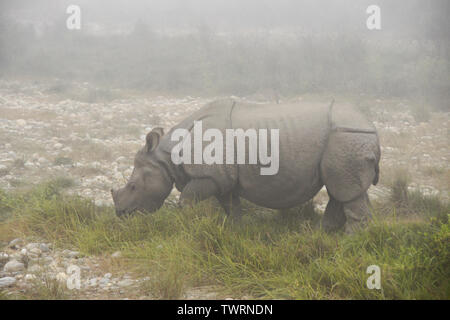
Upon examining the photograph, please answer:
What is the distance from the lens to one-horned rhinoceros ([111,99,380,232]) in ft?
14.1

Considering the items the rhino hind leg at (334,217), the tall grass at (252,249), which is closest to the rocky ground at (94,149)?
the tall grass at (252,249)

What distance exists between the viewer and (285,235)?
14.3ft

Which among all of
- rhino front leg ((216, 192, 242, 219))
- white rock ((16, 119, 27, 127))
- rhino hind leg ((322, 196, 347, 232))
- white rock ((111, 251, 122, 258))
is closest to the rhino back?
rhino front leg ((216, 192, 242, 219))

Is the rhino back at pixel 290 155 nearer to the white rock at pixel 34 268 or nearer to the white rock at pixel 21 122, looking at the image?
the white rock at pixel 34 268

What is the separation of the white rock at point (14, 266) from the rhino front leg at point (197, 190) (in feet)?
5.22

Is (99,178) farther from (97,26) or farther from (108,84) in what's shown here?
(97,26)

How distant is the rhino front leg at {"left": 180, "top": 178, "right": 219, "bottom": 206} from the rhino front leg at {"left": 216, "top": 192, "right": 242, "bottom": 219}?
0.31m

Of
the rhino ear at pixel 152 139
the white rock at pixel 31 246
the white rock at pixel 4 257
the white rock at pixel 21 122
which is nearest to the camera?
the white rock at pixel 4 257

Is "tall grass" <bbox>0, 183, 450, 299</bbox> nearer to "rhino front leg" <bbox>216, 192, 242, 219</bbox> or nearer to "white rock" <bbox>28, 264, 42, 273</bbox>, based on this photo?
"rhino front leg" <bbox>216, 192, 242, 219</bbox>

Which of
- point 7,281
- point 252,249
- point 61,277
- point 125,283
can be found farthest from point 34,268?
point 252,249

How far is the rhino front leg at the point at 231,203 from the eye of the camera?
4.89m

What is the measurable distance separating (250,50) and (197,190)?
1266 centimetres

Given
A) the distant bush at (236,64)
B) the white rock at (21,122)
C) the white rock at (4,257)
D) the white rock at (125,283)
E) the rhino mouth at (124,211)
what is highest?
the distant bush at (236,64)

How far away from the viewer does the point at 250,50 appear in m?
16.4
